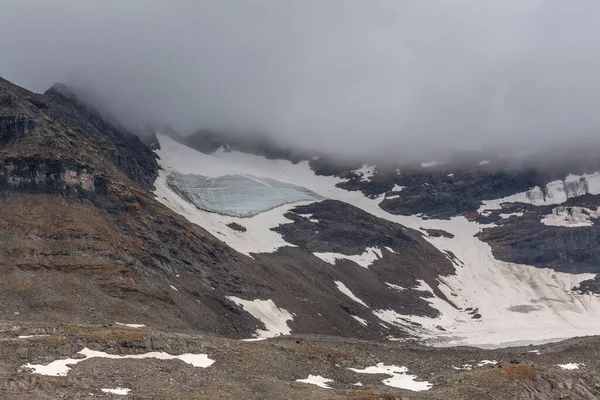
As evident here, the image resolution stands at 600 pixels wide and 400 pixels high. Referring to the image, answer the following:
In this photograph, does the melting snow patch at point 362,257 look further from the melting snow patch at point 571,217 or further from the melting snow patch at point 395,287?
the melting snow patch at point 571,217

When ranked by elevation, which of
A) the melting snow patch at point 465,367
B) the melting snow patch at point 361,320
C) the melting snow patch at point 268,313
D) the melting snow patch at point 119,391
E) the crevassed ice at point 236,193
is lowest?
the melting snow patch at point 361,320

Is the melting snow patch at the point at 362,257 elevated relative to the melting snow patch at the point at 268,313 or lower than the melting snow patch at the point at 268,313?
elevated

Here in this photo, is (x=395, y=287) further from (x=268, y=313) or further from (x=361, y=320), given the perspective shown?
(x=268, y=313)

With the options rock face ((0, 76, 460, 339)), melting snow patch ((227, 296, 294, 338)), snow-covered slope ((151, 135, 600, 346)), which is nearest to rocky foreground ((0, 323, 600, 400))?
rock face ((0, 76, 460, 339))

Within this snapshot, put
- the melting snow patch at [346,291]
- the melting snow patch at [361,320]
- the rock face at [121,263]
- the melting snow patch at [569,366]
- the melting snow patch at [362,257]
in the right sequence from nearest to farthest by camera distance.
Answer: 1. the melting snow patch at [569,366]
2. the rock face at [121,263]
3. the melting snow patch at [361,320]
4. the melting snow patch at [346,291]
5. the melting snow patch at [362,257]

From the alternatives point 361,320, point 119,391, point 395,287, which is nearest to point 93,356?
point 119,391

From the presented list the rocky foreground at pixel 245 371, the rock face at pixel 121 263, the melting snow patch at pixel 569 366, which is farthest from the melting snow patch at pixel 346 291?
the melting snow patch at pixel 569 366

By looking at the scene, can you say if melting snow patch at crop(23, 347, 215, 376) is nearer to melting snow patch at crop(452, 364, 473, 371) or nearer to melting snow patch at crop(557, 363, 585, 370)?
melting snow patch at crop(452, 364, 473, 371)
